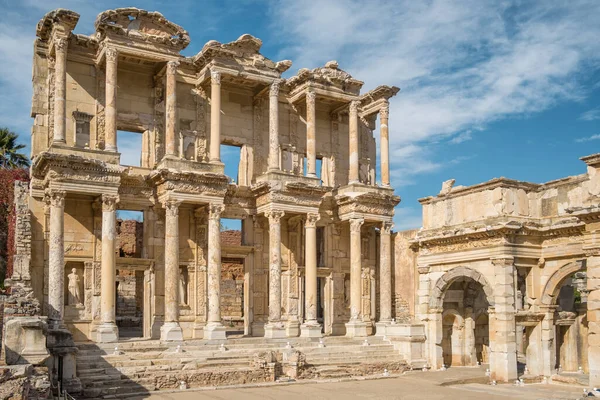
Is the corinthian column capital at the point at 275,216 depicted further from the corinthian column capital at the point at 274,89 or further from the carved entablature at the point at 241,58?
the carved entablature at the point at 241,58

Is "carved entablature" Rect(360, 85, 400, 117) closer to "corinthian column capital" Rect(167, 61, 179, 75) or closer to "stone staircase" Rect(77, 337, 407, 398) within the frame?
"corinthian column capital" Rect(167, 61, 179, 75)

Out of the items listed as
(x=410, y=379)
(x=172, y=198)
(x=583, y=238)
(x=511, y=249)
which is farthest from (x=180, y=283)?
(x=583, y=238)

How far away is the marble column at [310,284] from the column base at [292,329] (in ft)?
0.61

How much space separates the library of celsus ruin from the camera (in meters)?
21.3

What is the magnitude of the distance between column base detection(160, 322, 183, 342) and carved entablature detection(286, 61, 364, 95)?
10.4m

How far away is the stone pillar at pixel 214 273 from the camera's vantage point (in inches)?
918

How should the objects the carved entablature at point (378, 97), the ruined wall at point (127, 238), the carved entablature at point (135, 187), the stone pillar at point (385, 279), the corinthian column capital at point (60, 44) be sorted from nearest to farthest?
the corinthian column capital at point (60, 44), the carved entablature at point (135, 187), the stone pillar at point (385, 279), the carved entablature at point (378, 97), the ruined wall at point (127, 238)

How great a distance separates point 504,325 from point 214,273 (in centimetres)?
931

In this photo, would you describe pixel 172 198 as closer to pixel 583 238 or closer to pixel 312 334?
pixel 312 334

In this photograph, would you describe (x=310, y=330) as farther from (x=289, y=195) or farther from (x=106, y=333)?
(x=106, y=333)

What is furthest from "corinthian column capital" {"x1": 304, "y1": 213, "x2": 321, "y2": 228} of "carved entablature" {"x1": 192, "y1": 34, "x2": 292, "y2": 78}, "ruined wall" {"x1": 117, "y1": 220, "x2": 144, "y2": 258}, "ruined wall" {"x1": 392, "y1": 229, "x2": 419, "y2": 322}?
"ruined wall" {"x1": 117, "y1": 220, "x2": 144, "y2": 258}

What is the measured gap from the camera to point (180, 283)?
82.1ft

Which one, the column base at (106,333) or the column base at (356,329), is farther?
the column base at (356,329)

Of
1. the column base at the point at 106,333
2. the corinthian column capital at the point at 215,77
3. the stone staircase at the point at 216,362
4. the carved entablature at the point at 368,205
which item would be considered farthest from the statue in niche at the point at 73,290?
the carved entablature at the point at 368,205
